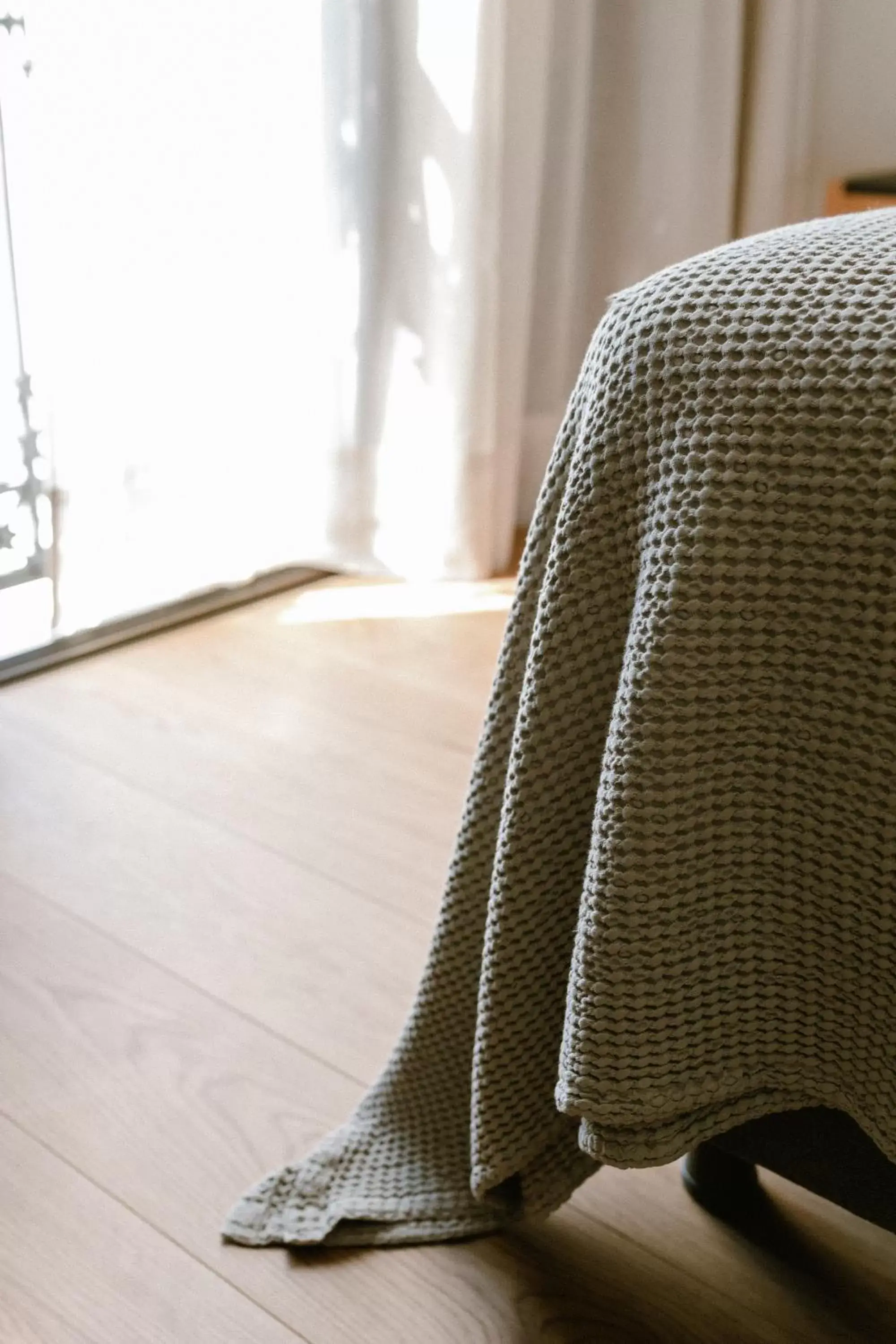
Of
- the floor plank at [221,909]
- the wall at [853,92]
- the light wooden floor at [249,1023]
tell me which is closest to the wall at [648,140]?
the wall at [853,92]

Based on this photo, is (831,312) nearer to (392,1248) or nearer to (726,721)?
(726,721)

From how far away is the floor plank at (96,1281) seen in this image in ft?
2.96

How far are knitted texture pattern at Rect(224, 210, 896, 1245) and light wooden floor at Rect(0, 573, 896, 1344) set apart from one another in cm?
20

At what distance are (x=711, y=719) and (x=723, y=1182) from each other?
0.44 meters

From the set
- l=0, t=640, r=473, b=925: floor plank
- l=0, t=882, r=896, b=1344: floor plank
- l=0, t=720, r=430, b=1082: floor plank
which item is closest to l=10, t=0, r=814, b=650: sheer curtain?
l=0, t=640, r=473, b=925: floor plank

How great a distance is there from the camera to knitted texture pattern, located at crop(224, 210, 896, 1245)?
2.21 feet

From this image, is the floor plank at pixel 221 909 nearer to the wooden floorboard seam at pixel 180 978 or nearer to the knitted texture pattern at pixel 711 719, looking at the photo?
the wooden floorboard seam at pixel 180 978

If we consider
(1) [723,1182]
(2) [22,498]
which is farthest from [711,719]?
(2) [22,498]

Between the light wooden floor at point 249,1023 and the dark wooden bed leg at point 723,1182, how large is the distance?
0.06 feet

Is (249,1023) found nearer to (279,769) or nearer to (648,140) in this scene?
(279,769)

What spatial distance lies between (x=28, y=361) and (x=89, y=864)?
0.69m

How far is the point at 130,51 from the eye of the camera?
169 centimetres

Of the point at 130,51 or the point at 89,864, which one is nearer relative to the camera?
the point at 89,864

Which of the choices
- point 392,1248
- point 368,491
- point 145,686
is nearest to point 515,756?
point 392,1248
